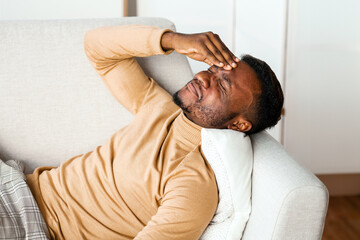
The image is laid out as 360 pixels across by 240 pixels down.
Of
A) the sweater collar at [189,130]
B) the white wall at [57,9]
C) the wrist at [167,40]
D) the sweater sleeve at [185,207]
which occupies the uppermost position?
the white wall at [57,9]

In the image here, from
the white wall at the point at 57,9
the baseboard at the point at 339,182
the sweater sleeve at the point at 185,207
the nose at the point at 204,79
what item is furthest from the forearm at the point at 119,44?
the baseboard at the point at 339,182

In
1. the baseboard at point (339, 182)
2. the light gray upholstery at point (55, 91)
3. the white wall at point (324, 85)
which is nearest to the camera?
the light gray upholstery at point (55, 91)

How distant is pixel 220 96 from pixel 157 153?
0.27m

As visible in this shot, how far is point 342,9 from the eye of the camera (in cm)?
239

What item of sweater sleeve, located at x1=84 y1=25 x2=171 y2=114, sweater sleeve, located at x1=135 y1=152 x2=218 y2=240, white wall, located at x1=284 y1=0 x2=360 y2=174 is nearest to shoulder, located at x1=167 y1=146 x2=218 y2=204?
sweater sleeve, located at x1=135 y1=152 x2=218 y2=240

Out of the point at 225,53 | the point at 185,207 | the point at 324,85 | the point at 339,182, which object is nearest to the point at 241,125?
the point at 225,53

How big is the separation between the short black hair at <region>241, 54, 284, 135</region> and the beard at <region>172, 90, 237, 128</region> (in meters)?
0.08

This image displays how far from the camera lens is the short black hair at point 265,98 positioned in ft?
4.35

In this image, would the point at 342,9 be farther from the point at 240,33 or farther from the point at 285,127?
the point at 285,127

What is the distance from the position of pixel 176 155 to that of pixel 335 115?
4.82 feet

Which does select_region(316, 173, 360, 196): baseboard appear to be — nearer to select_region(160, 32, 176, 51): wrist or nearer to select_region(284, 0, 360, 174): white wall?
select_region(284, 0, 360, 174): white wall

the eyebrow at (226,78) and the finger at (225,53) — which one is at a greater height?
the finger at (225,53)

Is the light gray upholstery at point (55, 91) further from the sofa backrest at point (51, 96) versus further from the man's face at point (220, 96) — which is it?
the man's face at point (220, 96)

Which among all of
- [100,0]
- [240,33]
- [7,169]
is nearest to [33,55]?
[7,169]
